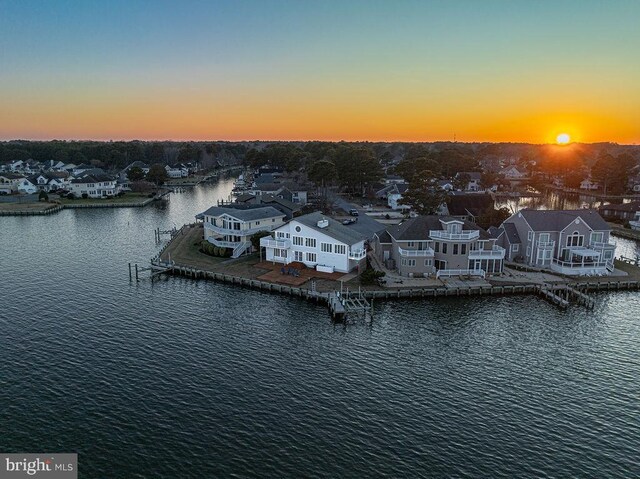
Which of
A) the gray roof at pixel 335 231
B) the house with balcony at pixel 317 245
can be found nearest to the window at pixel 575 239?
the house with balcony at pixel 317 245

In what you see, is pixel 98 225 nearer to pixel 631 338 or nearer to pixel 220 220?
pixel 220 220

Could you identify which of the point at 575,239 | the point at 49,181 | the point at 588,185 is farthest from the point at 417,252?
the point at 49,181

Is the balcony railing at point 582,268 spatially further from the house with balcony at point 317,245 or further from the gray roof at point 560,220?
the house with balcony at point 317,245

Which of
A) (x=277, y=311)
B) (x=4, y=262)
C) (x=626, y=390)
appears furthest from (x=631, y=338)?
(x=4, y=262)

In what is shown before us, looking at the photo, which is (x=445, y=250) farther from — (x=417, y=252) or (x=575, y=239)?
(x=575, y=239)

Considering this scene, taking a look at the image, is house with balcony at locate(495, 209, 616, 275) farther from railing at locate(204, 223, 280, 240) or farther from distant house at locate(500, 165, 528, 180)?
distant house at locate(500, 165, 528, 180)
